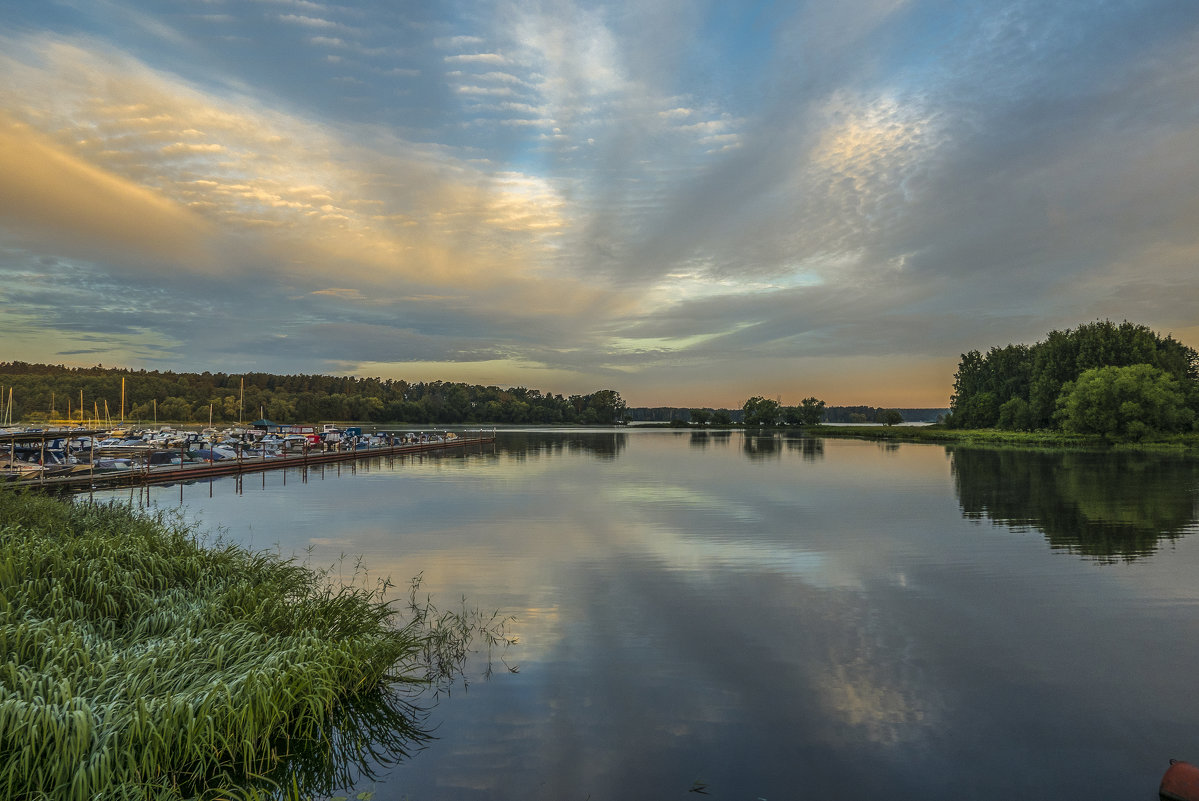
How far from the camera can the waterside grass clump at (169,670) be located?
4.86 meters

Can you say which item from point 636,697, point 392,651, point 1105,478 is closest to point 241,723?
point 392,651

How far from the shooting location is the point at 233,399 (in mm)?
146875

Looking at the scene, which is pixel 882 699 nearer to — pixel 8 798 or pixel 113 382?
pixel 8 798

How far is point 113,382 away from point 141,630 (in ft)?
559

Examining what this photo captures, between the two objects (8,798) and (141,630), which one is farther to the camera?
(141,630)

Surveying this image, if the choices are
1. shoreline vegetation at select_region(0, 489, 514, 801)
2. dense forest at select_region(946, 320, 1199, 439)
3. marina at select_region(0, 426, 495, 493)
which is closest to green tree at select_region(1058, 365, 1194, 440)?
dense forest at select_region(946, 320, 1199, 439)

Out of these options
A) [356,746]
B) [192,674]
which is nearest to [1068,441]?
[356,746]

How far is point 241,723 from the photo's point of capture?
5.80 metres

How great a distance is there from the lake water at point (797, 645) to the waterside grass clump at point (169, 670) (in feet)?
4.04

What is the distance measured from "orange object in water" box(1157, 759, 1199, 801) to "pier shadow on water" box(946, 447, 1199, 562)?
1231 cm

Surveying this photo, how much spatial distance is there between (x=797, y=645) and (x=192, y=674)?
27.3 ft

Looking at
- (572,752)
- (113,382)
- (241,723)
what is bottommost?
(572,752)

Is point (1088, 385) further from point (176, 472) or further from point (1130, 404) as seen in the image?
point (176, 472)

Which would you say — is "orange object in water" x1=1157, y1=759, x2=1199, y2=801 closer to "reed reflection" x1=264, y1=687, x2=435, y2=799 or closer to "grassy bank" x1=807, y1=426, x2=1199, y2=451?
"reed reflection" x1=264, y1=687, x2=435, y2=799
